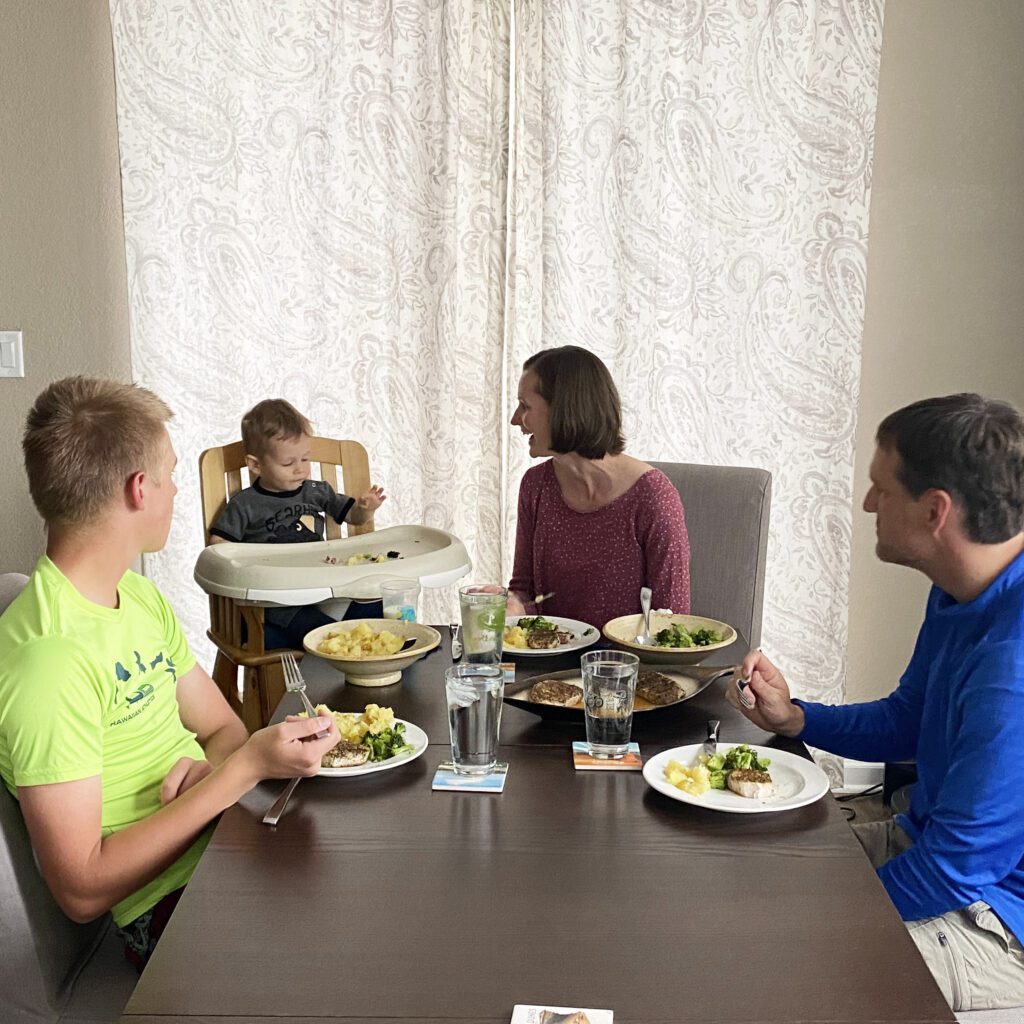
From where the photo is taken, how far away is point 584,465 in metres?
2.37

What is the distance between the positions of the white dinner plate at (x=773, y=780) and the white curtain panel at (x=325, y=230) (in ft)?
6.33

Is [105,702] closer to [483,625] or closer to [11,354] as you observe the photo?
[483,625]

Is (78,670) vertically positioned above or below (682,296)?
below

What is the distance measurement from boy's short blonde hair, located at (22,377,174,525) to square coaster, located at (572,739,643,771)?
0.64m

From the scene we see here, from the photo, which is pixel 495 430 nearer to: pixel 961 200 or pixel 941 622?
pixel 961 200

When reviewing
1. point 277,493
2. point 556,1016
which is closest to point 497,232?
point 277,493

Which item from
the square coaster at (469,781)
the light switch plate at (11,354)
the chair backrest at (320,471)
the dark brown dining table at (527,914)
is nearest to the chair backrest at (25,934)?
the dark brown dining table at (527,914)

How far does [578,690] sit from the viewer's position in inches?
61.4

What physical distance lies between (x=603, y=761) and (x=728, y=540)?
115 centimetres

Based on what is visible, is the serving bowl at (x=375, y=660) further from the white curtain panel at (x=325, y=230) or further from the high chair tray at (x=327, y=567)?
the white curtain panel at (x=325, y=230)

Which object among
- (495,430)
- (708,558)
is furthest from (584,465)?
(495,430)

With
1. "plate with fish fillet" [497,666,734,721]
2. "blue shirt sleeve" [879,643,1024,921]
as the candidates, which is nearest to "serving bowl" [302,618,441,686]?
"plate with fish fillet" [497,666,734,721]

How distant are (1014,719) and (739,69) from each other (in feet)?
7.61

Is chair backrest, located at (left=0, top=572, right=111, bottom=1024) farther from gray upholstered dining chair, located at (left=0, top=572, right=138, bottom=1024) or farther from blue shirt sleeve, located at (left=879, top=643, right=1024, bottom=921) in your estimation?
blue shirt sleeve, located at (left=879, top=643, right=1024, bottom=921)
